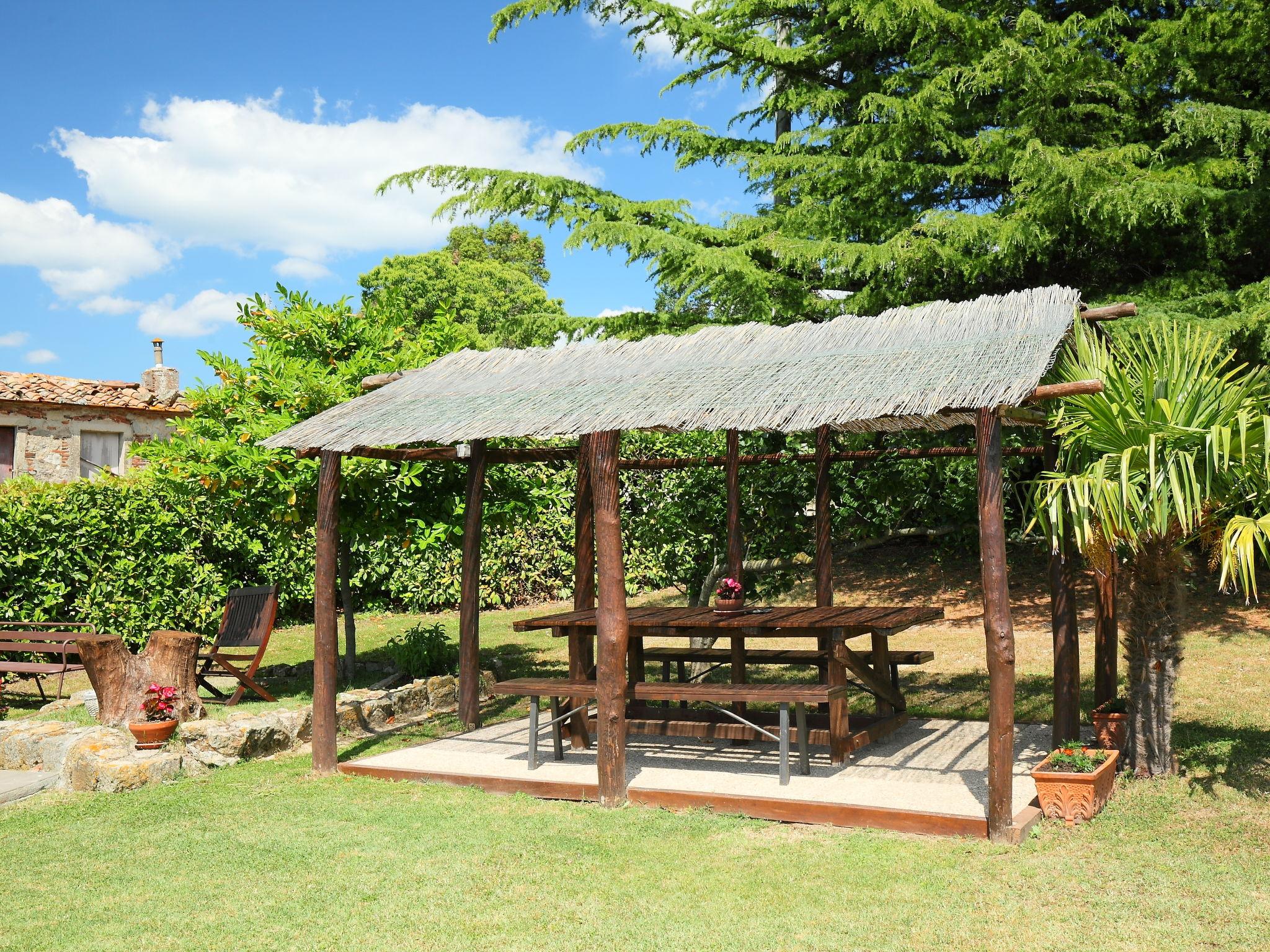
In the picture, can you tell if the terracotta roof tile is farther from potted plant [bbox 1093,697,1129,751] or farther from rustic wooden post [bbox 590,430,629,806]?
potted plant [bbox 1093,697,1129,751]

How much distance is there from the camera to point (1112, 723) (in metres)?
6.30

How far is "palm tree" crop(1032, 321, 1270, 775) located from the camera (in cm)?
511

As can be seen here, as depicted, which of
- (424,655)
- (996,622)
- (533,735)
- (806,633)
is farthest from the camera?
(424,655)

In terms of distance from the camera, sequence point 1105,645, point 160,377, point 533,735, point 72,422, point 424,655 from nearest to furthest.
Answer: point 533,735, point 1105,645, point 424,655, point 72,422, point 160,377

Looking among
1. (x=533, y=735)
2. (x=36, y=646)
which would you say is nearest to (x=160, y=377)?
(x=36, y=646)

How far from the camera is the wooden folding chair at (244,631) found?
9.07m

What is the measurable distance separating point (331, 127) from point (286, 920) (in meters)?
26.3

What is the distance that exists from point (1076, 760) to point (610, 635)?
99.5 inches

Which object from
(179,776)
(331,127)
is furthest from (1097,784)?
(331,127)

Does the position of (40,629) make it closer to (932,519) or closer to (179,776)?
(179,776)

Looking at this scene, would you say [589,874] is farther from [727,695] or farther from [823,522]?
[823,522]

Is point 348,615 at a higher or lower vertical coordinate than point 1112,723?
higher

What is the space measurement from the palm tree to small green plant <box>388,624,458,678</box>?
6001 mm

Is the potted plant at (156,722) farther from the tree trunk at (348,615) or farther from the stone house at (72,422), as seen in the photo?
the stone house at (72,422)
